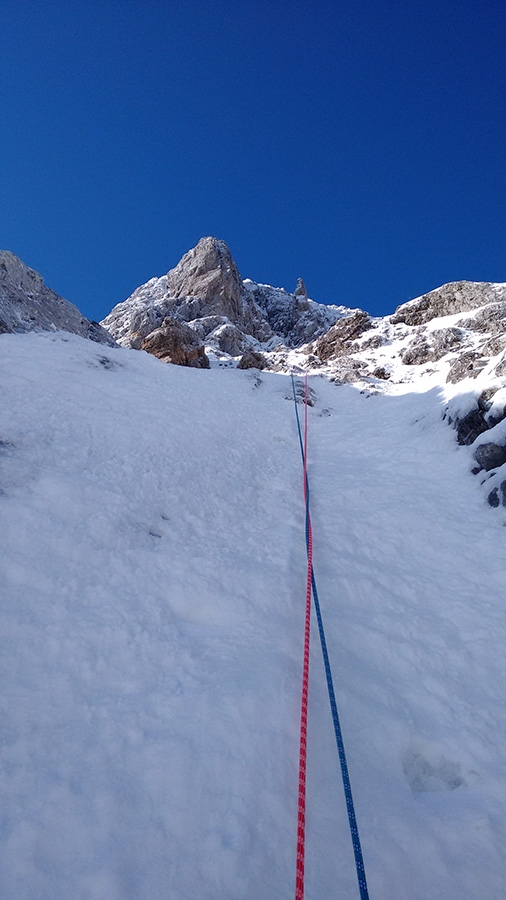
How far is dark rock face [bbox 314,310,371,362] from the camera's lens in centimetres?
4383

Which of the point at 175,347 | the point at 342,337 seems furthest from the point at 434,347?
the point at 175,347

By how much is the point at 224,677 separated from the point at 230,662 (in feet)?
0.77

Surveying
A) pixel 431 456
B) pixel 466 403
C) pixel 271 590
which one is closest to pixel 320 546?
pixel 271 590

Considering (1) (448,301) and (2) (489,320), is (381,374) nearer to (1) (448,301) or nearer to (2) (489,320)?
(2) (489,320)

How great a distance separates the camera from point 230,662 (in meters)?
4.45

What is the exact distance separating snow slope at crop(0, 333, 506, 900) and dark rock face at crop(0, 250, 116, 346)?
521 inches

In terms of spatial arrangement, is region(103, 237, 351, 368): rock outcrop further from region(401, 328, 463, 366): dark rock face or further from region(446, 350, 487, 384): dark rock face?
region(446, 350, 487, 384): dark rock face

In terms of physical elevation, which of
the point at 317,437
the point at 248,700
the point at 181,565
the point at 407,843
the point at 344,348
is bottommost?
the point at 407,843

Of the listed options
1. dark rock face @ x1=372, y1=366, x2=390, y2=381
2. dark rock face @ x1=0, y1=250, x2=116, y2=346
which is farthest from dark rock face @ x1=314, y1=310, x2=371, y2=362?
dark rock face @ x1=0, y1=250, x2=116, y2=346

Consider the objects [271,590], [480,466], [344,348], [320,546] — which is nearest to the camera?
[271,590]

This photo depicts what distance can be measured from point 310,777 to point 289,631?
1.72 metres

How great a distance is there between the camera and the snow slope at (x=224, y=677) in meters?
2.88

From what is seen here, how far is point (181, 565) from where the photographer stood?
6.00 metres

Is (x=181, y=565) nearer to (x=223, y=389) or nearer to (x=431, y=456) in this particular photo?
(x=431, y=456)
